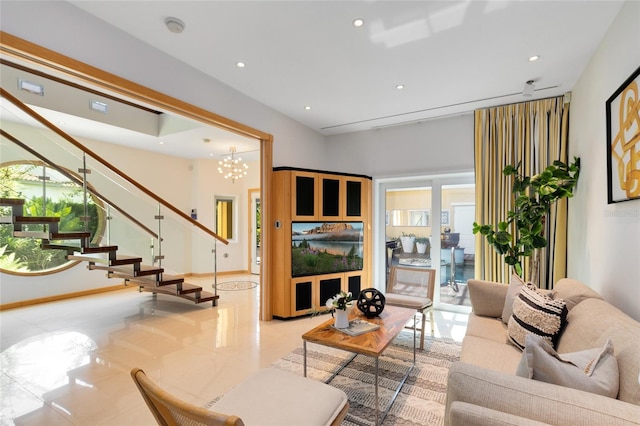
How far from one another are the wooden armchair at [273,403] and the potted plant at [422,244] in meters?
3.65

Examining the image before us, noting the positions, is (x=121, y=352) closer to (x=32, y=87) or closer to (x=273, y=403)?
(x=273, y=403)

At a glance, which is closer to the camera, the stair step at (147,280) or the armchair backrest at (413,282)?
the armchair backrest at (413,282)

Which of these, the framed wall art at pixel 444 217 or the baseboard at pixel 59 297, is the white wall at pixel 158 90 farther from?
the framed wall art at pixel 444 217

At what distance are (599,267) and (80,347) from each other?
525 centimetres

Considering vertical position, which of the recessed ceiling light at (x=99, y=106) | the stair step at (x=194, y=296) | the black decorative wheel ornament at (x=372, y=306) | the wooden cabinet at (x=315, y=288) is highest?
the recessed ceiling light at (x=99, y=106)

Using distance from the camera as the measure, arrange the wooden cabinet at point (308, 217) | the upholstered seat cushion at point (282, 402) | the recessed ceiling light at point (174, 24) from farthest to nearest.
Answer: the wooden cabinet at point (308, 217) → the recessed ceiling light at point (174, 24) → the upholstered seat cushion at point (282, 402)

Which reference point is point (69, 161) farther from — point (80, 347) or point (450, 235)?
point (450, 235)

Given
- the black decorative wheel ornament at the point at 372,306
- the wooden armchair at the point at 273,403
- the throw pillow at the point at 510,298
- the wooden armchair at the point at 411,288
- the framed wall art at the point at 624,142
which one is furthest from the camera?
the wooden armchair at the point at 411,288

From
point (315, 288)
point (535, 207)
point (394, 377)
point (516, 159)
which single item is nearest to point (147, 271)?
point (315, 288)

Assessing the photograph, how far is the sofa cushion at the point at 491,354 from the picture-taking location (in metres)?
1.84

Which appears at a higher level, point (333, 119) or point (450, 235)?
point (333, 119)

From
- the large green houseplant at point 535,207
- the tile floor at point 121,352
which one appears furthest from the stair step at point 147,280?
the large green houseplant at point 535,207

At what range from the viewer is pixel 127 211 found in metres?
4.46

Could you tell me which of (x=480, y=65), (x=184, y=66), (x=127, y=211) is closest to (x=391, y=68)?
(x=480, y=65)
